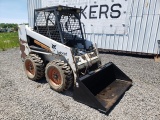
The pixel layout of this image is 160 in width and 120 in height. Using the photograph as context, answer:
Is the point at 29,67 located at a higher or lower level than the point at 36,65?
lower

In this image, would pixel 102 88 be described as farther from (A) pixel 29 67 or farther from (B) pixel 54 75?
(A) pixel 29 67

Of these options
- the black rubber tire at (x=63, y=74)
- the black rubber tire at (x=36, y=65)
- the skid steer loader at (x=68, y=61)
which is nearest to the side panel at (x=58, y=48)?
the skid steer loader at (x=68, y=61)

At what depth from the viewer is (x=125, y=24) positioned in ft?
28.8

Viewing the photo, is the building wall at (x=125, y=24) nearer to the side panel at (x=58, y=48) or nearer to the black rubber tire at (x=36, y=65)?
the side panel at (x=58, y=48)

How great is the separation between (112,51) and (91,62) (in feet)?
17.6

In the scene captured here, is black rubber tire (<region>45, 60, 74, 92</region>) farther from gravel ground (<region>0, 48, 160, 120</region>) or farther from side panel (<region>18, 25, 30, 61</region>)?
side panel (<region>18, 25, 30, 61</region>)

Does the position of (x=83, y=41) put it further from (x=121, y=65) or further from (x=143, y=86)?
(x=121, y=65)

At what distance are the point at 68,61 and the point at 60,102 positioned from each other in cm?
111

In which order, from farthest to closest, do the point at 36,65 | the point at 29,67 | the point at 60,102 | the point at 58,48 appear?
1. the point at 29,67
2. the point at 36,65
3. the point at 58,48
4. the point at 60,102

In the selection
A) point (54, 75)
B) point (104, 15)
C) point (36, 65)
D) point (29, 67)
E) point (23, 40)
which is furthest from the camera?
point (104, 15)

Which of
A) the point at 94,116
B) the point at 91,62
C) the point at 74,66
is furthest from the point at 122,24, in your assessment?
the point at 94,116

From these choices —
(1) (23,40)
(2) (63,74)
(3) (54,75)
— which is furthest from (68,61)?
(1) (23,40)

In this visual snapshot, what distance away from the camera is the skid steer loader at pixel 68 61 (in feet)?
13.5

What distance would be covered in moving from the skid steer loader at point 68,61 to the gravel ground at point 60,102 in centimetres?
22
